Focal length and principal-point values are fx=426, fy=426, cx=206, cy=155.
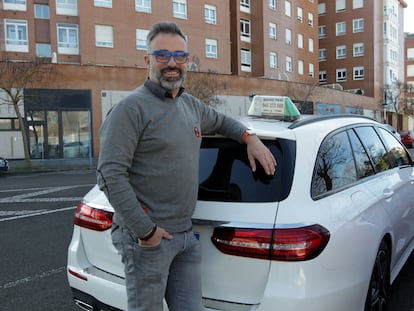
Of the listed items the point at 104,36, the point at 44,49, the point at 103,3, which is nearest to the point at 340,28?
the point at 103,3

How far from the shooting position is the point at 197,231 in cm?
237

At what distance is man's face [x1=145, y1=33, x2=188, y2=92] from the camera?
2.12m

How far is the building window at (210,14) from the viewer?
3609 centimetres

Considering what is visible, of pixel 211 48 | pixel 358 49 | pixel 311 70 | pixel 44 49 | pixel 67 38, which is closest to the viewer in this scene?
pixel 67 38

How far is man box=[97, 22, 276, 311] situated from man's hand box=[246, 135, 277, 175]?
38 cm

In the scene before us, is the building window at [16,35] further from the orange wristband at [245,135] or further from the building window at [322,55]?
the building window at [322,55]

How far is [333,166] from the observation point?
2779 millimetres

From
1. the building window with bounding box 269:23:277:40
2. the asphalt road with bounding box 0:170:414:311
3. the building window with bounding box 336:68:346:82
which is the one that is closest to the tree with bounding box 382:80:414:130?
the building window with bounding box 336:68:346:82

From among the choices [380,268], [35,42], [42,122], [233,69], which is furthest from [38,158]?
[380,268]

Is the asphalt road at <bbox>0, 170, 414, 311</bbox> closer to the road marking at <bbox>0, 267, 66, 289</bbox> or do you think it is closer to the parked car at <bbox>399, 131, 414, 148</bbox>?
the road marking at <bbox>0, 267, 66, 289</bbox>

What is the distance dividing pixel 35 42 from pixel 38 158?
11.5 metres

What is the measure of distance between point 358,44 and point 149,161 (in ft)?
188

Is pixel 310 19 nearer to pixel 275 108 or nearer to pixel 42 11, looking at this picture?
pixel 42 11

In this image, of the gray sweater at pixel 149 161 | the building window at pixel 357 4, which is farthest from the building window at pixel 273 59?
the gray sweater at pixel 149 161
